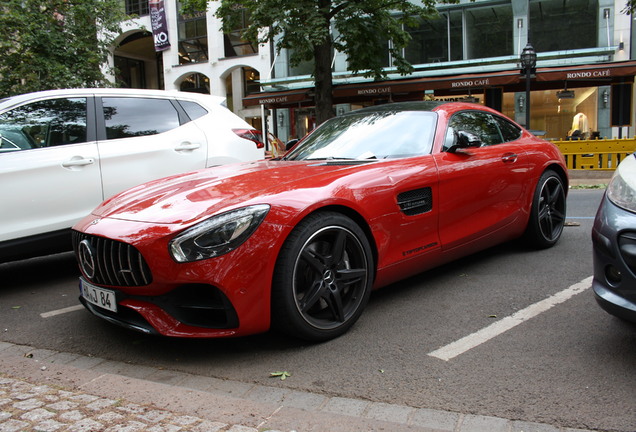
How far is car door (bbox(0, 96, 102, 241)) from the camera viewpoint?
14.5 ft

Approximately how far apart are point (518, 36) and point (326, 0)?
31.0 ft

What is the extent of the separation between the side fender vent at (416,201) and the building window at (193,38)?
2664 centimetres

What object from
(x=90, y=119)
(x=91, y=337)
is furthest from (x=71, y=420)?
(x=90, y=119)

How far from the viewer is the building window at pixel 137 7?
97.7 ft

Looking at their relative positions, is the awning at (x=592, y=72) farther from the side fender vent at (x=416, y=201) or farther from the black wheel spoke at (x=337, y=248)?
the black wheel spoke at (x=337, y=248)

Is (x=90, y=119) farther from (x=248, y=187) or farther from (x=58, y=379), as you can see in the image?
(x=58, y=379)

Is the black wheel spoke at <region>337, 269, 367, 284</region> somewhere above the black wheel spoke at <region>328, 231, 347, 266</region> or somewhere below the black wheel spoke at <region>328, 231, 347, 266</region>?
below

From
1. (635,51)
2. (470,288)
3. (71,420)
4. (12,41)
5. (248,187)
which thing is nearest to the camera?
(71,420)

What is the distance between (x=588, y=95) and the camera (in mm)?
18953

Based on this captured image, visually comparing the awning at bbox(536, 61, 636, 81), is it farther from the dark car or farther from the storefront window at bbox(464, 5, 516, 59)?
the dark car

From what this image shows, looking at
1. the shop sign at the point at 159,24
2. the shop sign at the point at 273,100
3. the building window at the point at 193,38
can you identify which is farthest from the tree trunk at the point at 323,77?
the shop sign at the point at 159,24

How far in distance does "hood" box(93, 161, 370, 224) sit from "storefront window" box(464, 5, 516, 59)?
19.1 meters

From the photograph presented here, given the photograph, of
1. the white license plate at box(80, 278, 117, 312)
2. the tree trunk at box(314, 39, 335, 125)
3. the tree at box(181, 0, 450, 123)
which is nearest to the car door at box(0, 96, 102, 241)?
the white license plate at box(80, 278, 117, 312)

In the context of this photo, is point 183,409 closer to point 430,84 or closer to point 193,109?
point 193,109
